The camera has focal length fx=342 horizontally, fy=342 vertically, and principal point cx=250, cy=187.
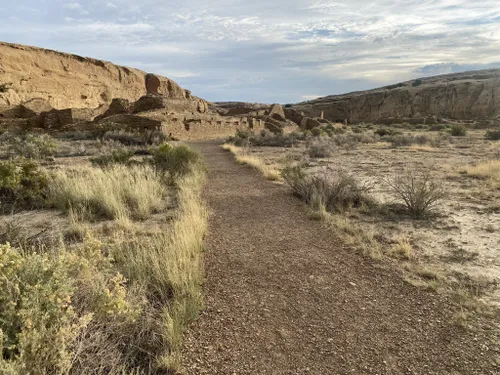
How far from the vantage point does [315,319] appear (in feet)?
10.2

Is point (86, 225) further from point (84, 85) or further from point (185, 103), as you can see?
point (84, 85)

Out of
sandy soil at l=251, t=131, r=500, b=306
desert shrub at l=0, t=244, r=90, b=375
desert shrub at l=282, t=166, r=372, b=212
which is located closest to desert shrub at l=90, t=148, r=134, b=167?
desert shrub at l=282, t=166, r=372, b=212

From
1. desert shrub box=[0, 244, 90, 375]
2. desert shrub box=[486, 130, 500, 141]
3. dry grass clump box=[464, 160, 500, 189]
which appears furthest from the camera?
desert shrub box=[486, 130, 500, 141]

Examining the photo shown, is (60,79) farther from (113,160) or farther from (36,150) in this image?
(113,160)

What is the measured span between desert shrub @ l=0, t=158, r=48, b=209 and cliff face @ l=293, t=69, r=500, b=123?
5720 centimetres

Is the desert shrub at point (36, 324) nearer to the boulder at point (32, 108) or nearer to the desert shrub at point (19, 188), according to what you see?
the desert shrub at point (19, 188)

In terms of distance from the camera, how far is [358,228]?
5656 mm

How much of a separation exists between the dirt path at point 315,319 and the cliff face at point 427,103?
5746 cm

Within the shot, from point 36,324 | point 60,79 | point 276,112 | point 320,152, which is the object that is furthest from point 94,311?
point 60,79

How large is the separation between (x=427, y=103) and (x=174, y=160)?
62051 mm

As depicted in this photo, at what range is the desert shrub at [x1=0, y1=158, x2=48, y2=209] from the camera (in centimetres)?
671

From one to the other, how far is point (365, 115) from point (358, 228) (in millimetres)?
64109

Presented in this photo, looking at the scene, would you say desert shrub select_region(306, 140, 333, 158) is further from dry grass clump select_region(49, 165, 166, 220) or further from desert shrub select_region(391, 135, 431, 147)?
dry grass clump select_region(49, 165, 166, 220)

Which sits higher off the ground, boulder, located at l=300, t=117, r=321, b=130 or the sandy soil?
boulder, located at l=300, t=117, r=321, b=130
